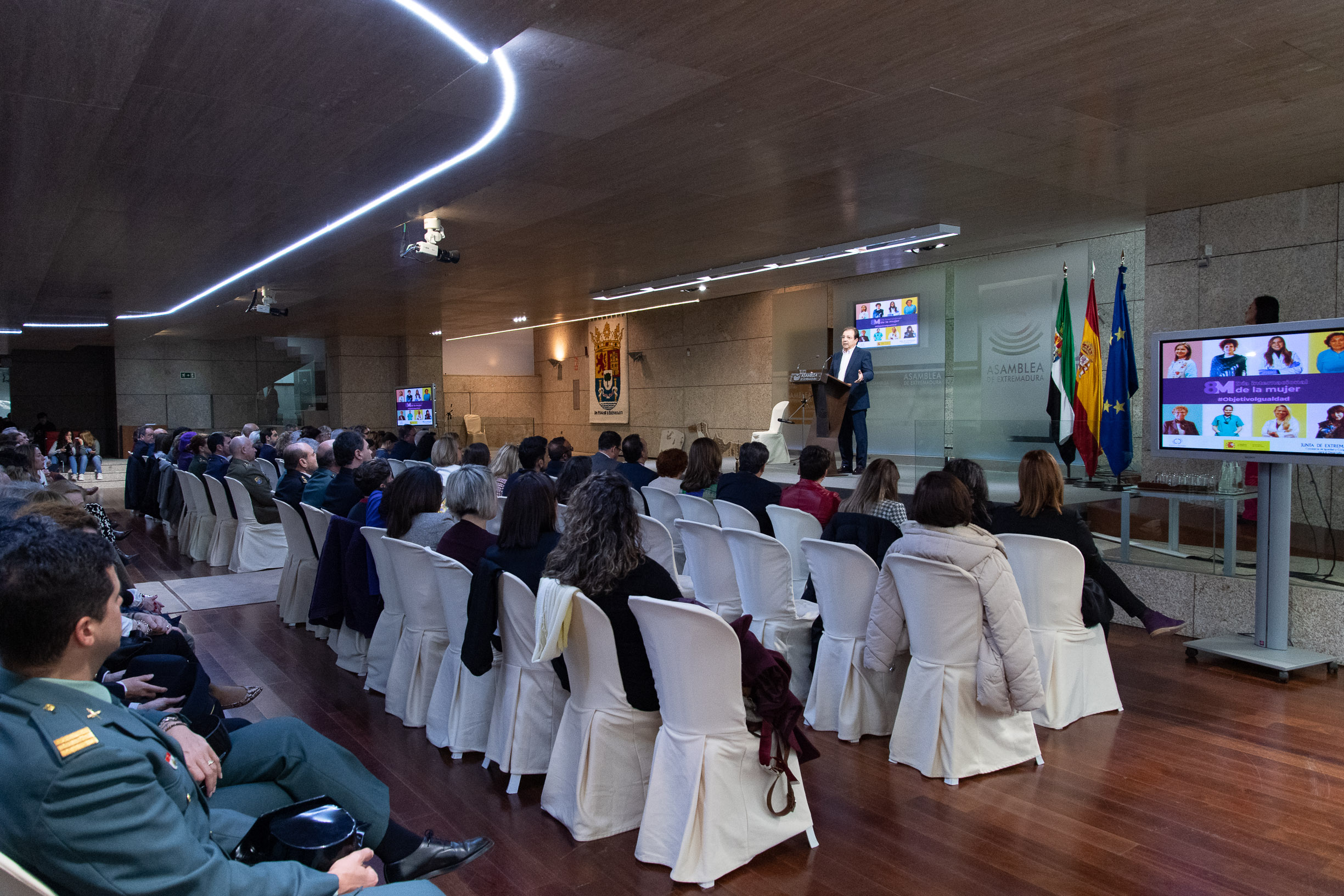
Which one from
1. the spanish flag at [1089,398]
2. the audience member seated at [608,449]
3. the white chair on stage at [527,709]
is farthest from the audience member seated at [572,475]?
the spanish flag at [1089,398]

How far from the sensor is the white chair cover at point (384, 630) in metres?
→ 4.40

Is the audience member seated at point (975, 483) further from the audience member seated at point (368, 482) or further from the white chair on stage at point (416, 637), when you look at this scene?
the audience member seated at point (368, 482)

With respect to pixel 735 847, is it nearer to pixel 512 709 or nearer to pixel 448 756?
pixel 512 709

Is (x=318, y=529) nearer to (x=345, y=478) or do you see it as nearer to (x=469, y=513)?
(x=345, y=478)

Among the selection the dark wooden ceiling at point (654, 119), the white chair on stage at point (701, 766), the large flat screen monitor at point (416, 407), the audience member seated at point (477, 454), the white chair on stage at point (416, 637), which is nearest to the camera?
the white chair on stage at point (701, 766)

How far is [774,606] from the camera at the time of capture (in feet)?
14.2

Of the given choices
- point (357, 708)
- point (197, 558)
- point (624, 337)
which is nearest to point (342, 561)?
point (357, 708)

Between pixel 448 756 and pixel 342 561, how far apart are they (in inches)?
63.0

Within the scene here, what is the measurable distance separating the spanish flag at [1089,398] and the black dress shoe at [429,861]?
20.6 feet

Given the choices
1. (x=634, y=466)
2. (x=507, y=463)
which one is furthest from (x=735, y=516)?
(x=507, y=463)

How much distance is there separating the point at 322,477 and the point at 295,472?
0.66 meters

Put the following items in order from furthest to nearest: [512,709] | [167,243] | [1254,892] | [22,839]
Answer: [167,243], [512,709], [1254,892], [22,839]

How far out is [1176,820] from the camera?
10.3ft

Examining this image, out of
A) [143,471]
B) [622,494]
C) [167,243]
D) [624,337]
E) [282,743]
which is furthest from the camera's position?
[624,337]
